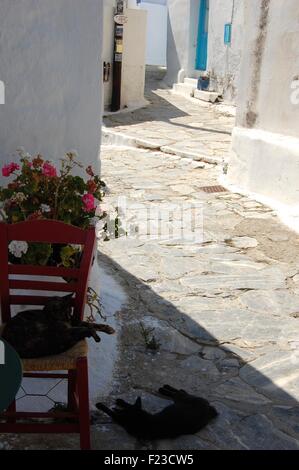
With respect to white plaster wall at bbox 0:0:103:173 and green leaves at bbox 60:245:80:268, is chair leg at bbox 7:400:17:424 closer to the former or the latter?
green leaves at bbox 60:245:80:268

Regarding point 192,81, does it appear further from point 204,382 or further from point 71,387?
point 71,387

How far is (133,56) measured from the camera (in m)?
13.8

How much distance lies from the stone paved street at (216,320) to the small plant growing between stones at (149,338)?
0.09 feet

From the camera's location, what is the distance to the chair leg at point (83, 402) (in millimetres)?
2562

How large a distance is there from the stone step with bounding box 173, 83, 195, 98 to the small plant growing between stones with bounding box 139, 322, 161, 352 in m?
12.6

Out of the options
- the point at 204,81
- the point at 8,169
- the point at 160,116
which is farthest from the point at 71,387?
the point at 204,81

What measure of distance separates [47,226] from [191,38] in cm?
1461

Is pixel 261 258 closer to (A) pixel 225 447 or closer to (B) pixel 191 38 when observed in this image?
(A) pixel 225 447

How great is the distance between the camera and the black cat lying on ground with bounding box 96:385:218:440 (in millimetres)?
2932

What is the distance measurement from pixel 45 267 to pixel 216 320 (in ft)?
6.08

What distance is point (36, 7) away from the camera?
3.31 meters

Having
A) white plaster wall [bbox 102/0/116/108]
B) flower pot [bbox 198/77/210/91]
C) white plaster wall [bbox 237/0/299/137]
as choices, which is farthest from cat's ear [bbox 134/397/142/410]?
flower pot [bbox 198/77/210/91]

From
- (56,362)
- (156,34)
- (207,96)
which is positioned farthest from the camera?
(156,34)

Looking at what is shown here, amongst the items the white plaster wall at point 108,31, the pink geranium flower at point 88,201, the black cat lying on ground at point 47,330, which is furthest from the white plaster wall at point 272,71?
the white plaster wall at point 108,31
